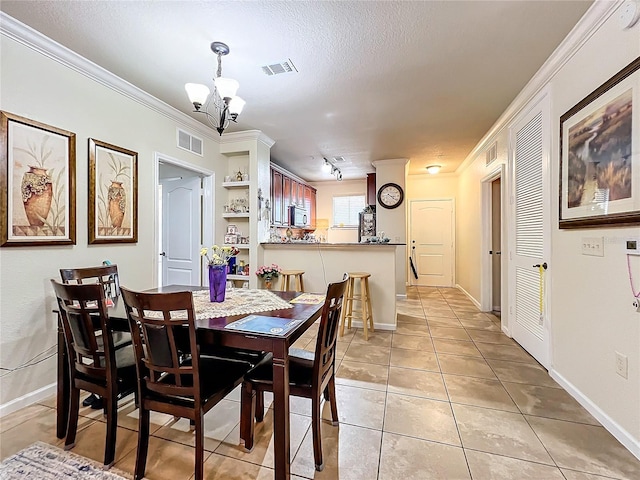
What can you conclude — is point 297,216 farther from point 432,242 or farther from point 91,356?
point 91,356

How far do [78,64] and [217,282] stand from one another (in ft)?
7.07

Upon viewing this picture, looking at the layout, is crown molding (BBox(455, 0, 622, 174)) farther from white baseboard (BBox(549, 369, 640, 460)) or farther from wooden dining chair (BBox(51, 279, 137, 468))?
wooden dining chair (BBox(51, 279, 137, 468))

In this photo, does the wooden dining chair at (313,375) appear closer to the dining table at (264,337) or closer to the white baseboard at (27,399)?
the dining table at (264,337)

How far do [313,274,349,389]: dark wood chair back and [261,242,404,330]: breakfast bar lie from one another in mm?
2103

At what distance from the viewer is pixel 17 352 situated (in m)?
2.00

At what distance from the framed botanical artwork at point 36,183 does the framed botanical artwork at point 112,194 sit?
16cm

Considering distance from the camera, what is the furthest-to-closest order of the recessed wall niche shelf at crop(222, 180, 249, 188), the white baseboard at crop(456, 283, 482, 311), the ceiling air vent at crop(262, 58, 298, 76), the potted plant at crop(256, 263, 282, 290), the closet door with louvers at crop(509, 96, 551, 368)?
the white baseboard at crop(456, 283, 482, 311) → the recessed wall niche shelf at crop(222, 180, 249, 188) → the potted plant at crop(256, 263, 282, 290) → the closet door with louvers at crop(509, 96, 551, 368) → the ceiling air vent at crop(262, 58, 298, 76)

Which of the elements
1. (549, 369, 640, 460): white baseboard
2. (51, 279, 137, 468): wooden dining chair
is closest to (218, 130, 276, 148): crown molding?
(51, 279, 137, 468): wooden dining chair

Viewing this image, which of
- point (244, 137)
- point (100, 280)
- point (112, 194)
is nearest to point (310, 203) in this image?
point (244, 137)

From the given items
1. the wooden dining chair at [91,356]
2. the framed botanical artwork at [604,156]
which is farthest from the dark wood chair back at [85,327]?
the framed botanical artwork at [604,156]

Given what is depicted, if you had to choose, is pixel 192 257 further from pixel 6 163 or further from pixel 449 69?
pixel 449 69

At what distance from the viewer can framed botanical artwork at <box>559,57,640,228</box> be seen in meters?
1.56

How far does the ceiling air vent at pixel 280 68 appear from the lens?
7.77ft

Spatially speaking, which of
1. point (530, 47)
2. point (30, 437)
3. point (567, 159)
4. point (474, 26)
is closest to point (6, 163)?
point (30, 437)
